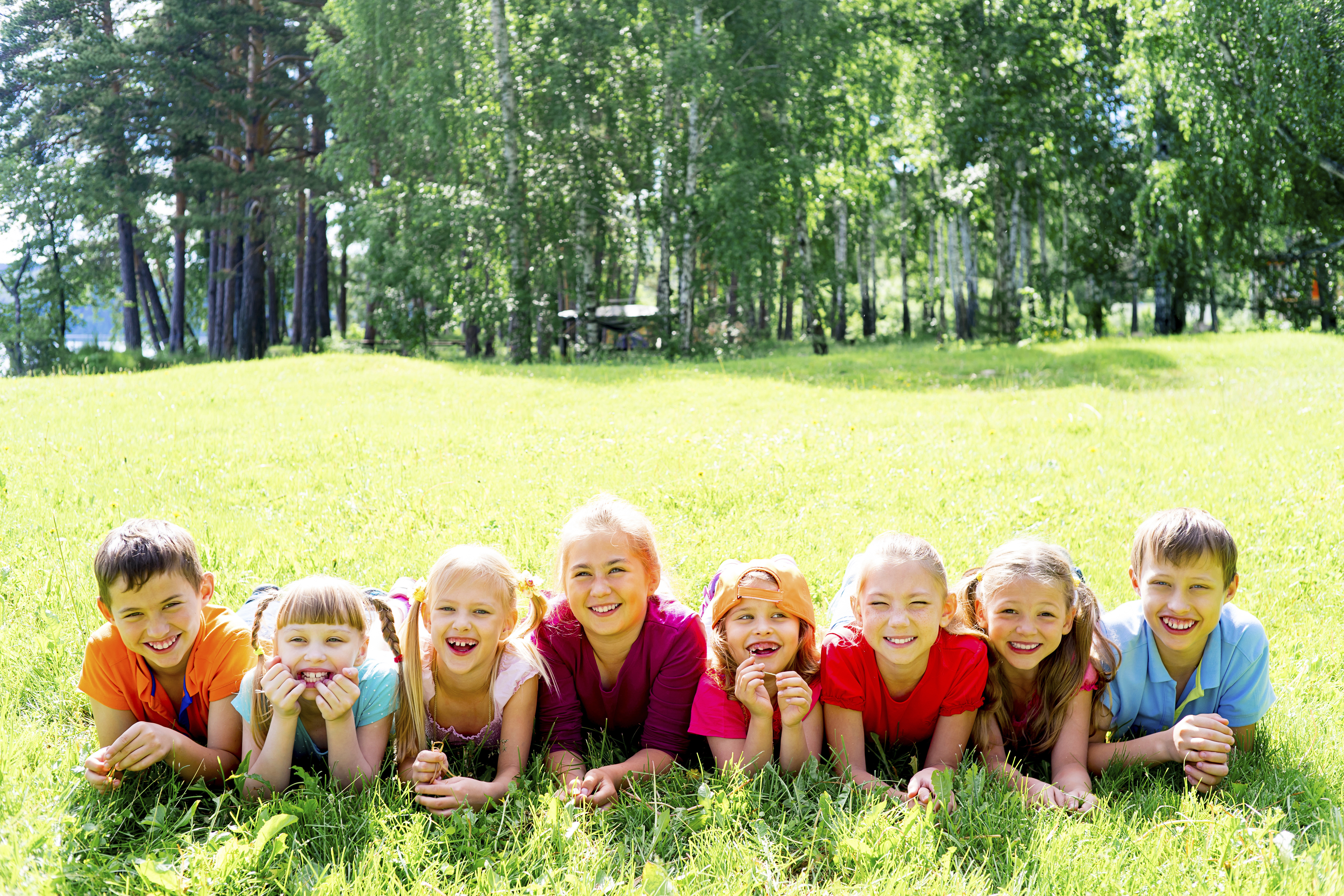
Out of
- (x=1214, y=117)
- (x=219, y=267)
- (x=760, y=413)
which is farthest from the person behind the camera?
(x=219, y=267)

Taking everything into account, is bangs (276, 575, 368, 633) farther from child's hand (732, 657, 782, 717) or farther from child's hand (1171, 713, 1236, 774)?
child's hand (1171, 713, 1236, 774)

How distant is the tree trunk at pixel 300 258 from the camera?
30.1 meters

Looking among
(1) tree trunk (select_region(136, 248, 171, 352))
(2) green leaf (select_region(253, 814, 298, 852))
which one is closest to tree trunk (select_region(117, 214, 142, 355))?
(1) tree trunk (select_region(136, 248, 171, 352))

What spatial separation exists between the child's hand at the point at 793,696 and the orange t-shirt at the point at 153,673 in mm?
1875

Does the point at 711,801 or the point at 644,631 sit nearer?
the point at 711,801

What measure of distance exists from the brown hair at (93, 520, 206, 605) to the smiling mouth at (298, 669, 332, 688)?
519 mm

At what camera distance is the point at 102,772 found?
3010 millimetres

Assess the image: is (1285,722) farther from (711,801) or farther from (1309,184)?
(1309,184)

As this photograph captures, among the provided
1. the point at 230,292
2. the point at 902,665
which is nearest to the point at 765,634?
the point at 902,665

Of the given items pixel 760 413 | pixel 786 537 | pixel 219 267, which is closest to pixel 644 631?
pixel 786 537

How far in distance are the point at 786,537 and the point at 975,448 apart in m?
3.54

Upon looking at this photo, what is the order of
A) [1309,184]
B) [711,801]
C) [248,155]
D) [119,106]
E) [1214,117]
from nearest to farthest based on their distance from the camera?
[711,801] < [1214,117] < [1309,184] < [119,106] < [248,155]

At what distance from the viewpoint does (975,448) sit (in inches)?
336

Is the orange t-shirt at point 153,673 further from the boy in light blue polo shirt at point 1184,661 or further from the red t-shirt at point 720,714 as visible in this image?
the boy in light blue polo shirt at point 1184,661
